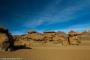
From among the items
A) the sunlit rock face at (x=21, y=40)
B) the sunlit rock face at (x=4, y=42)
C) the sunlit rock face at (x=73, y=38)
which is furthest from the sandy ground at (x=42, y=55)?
the sunlit rock face at (x=73, y=38)

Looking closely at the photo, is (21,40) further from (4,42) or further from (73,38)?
(4,42)

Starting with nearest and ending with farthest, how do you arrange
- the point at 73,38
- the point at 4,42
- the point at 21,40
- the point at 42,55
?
1. the point at 42,55
2. the point at 4,42
3. the point at 21,40
4. the point at 73,38

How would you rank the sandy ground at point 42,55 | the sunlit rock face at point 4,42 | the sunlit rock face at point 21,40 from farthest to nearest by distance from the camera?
the sunlit rock face at point 21,40 → the sunlit rock face at point 4,42 → the sandy ground at point 42,55

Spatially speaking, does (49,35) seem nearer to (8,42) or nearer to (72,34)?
(72,34)

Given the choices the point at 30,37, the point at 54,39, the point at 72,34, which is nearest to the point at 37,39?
the point at 30,37

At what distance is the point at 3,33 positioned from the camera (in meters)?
5.16

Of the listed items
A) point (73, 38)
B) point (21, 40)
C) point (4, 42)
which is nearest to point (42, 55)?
point (4, 42)

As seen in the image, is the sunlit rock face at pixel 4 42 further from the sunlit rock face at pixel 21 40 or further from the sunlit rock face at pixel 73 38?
the sunlit rock face at pixel 73 38

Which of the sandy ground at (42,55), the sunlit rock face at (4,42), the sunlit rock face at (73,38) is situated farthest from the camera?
the sunlit rock face at (73,38)

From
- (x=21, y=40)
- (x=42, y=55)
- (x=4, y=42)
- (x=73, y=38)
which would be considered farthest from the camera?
(x=73, y=38)

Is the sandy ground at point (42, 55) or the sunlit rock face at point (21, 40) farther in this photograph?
the sunlit rock face at point (21, 40)

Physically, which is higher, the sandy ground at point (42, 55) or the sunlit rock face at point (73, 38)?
the sunlit rock face at point (73, 38)

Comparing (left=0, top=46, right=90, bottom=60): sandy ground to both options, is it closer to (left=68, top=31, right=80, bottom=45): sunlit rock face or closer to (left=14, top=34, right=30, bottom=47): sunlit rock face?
(left=14, top=34, right=30, bottom=47): sunlit rock face

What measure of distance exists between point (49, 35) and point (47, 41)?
1.64 ft
